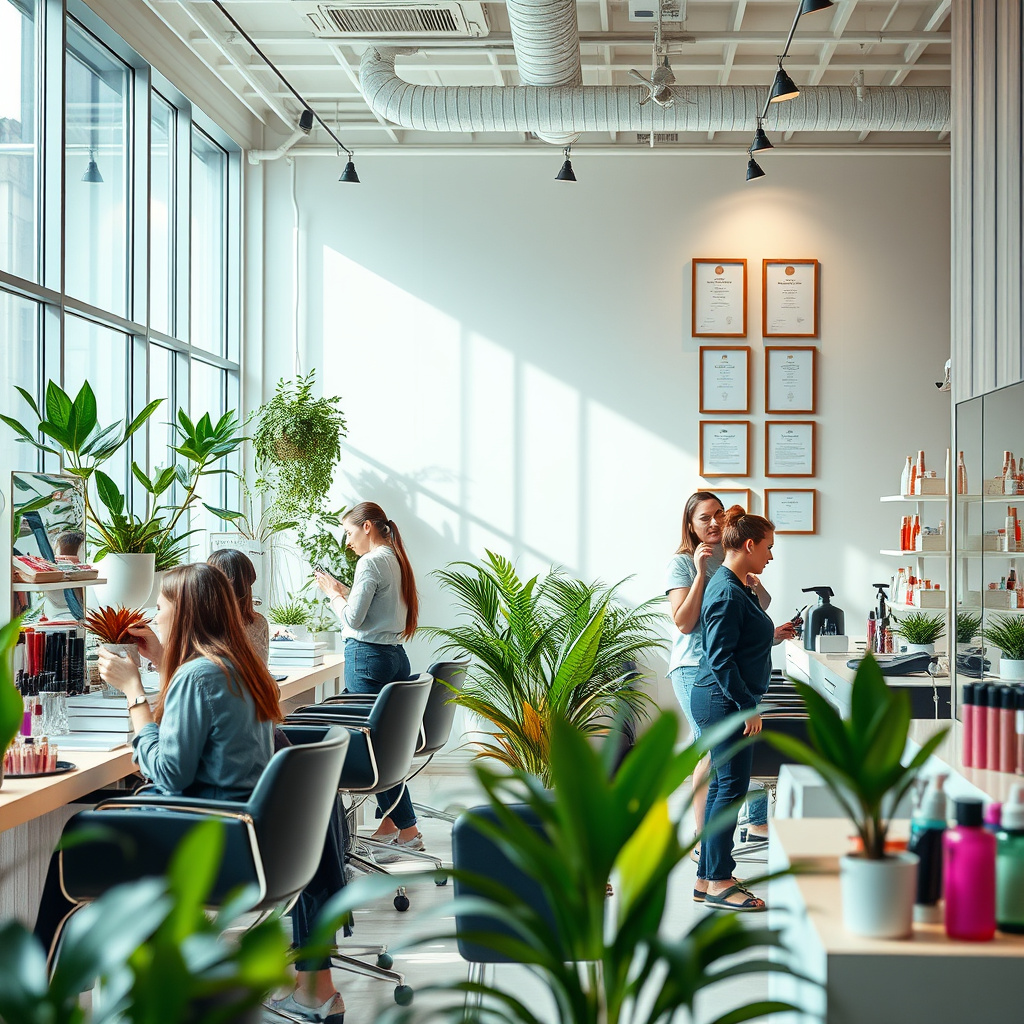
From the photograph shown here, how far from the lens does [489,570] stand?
656 centimetres

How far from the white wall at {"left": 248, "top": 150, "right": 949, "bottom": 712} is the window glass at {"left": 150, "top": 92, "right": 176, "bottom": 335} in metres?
1.00

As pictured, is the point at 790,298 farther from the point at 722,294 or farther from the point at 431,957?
the point at 431,957

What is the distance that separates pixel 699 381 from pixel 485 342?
4.34 feet

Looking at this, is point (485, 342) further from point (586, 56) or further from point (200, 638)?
point (200, 638)

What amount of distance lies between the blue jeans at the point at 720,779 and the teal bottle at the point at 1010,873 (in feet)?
7.68

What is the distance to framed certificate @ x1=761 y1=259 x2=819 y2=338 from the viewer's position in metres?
6.54

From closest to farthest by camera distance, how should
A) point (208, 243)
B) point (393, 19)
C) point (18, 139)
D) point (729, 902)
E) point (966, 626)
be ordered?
1. point (966, 626)
2. point (729, 902)
3. point (18, 139)
4. point (393, 19)
5. point (208, 243)

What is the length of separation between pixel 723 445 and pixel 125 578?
3.86 m

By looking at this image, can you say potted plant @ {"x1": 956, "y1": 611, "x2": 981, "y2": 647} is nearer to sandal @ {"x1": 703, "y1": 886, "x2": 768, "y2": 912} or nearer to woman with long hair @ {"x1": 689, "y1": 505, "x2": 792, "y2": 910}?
woman with long hair @ {"x1": 689, "y1": 505, "x2": 792, "y2": 910}

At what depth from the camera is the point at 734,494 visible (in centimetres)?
655

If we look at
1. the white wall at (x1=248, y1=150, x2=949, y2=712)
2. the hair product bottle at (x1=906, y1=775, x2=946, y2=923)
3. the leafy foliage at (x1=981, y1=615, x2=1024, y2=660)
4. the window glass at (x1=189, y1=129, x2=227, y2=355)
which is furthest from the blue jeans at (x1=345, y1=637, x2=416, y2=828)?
the hair product bottle at (x1=906, y1=775, x2=946, y2=923)

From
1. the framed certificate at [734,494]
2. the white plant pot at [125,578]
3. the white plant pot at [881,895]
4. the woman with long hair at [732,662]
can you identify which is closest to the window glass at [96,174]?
the white plant pot at [125,578]

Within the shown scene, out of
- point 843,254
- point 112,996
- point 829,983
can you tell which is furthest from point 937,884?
point 843,254

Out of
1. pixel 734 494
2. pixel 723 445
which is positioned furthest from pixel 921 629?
pixel 723 445
